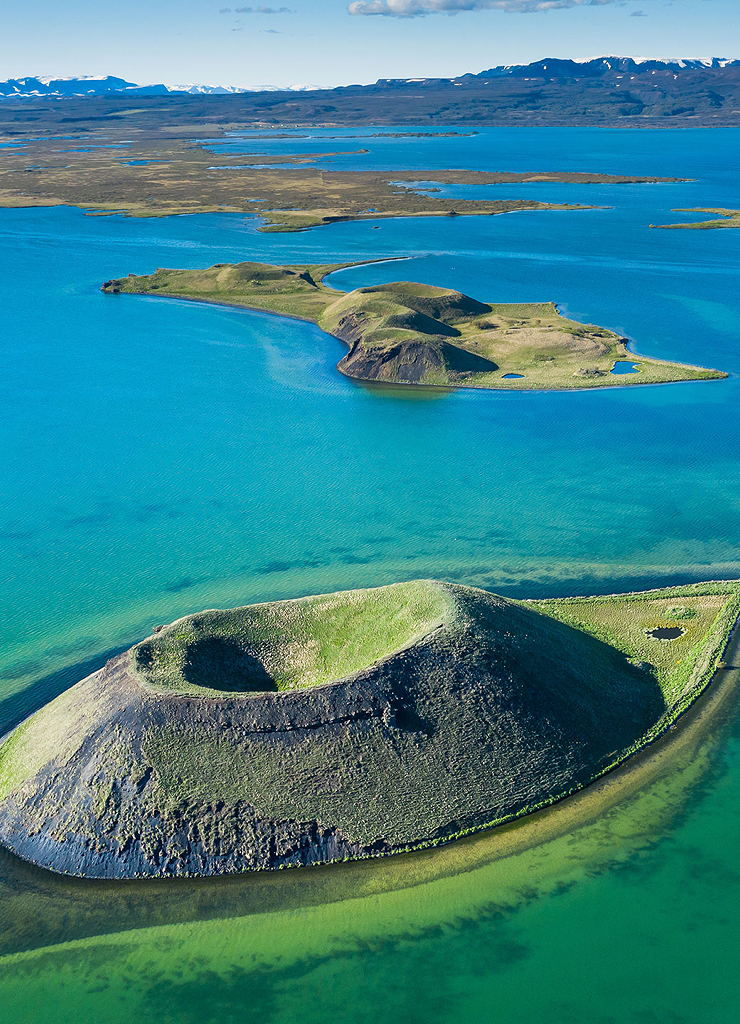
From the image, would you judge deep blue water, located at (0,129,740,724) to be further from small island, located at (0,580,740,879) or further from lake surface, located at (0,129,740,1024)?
small island, located at (0,580,740,879)

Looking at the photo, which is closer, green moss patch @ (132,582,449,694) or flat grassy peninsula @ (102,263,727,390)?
green moss patch @ (132,582,449,694)

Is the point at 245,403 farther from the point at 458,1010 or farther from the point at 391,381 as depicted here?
the point at 458,1010

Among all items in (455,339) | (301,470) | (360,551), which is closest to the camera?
(360,551)

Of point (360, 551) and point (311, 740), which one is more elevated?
point (311, 740)

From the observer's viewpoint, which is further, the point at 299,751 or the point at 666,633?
the point at 666,633

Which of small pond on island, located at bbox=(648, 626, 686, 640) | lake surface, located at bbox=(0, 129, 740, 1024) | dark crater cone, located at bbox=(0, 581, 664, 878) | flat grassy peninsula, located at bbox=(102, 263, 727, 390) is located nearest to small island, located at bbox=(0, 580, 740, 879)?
dark crater cone, located at bbox=(0, 581, 664, 878)

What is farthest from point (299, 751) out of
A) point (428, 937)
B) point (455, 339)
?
point (455, 339)

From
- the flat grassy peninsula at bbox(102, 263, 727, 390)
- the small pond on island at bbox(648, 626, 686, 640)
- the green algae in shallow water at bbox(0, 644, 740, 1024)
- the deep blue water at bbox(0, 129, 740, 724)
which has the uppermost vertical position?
the flat grassy peninsula at bbox(102, 263, 727, 390)

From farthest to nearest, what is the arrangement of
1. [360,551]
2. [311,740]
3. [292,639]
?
[360,551], [292,639], [311,740]

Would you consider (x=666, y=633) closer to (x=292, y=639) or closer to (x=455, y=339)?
(x=292, y=639)
